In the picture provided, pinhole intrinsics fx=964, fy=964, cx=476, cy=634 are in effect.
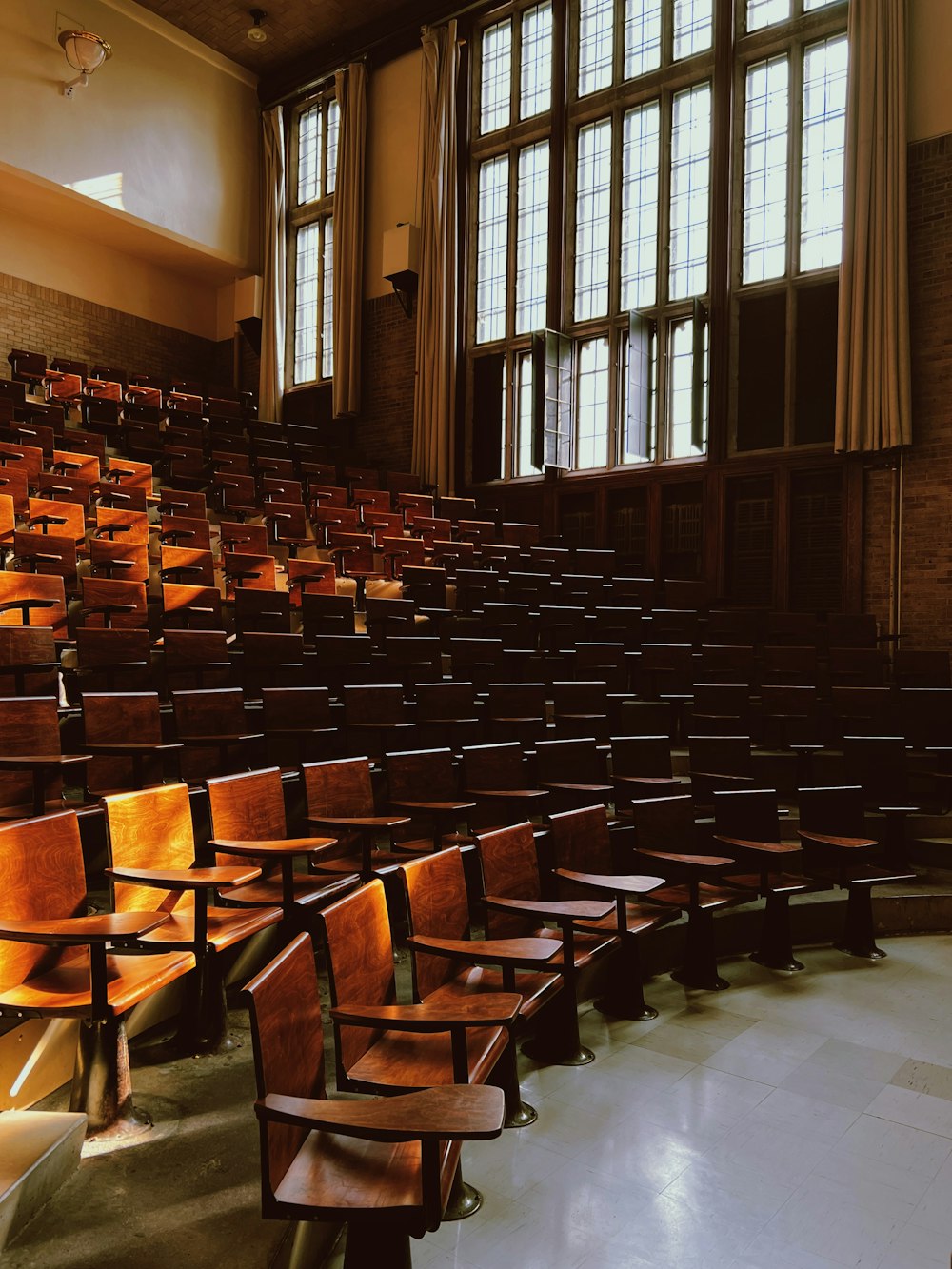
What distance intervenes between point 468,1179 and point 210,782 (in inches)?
39.6

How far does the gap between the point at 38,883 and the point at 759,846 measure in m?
2.09

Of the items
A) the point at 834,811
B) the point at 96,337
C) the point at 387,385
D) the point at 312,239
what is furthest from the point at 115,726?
the point at 312,239

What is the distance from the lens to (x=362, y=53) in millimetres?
9312

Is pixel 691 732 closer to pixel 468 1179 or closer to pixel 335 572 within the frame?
pixel 335 572

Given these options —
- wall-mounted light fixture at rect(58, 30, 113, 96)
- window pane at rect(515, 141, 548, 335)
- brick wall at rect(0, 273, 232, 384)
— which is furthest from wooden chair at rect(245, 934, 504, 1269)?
wall-mounted light fixture at rect(58, 30, 113, 96)

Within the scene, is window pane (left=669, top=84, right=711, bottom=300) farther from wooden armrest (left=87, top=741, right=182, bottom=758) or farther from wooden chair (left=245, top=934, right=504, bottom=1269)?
wooden chair (left=245, top=934, right=504, bottom=1269)

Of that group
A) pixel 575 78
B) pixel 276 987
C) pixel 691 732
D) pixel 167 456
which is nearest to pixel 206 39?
pixel 575 78

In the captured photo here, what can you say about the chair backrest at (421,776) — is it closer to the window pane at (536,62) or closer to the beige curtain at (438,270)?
the beige curtain at (438,270)

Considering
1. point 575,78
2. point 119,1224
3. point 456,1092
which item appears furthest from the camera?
point 575,78

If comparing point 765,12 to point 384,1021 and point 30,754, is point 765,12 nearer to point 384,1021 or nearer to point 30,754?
point 30,754

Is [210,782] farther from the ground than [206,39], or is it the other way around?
[206,39]

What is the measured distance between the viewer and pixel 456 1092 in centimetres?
121

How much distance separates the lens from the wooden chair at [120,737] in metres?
2.57

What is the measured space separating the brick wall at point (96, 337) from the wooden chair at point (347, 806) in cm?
753
